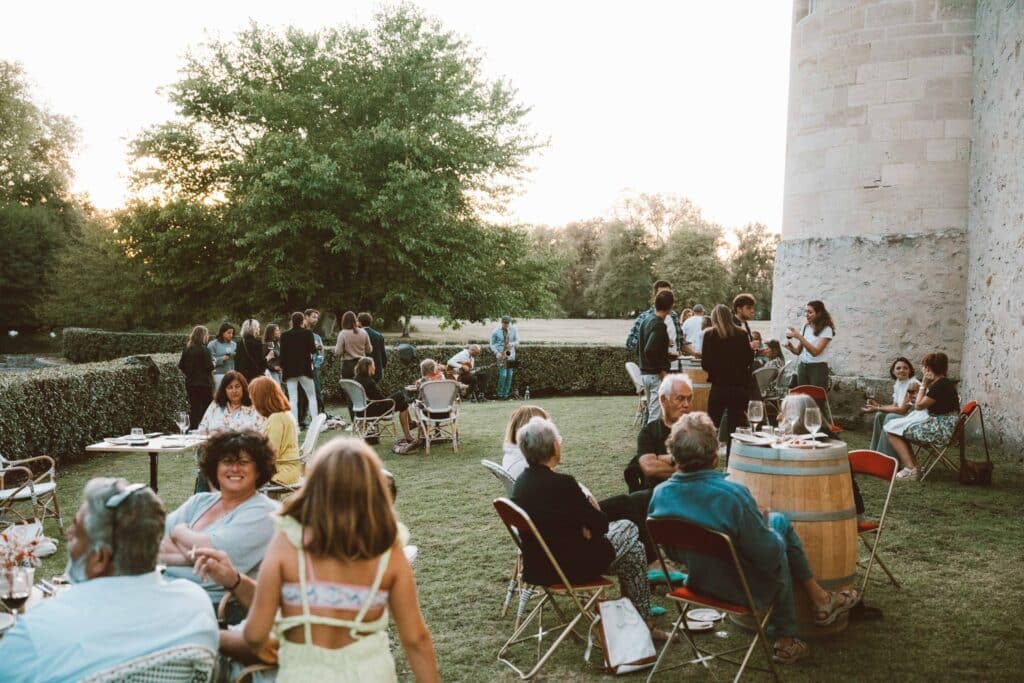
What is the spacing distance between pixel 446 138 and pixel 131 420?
12755 mm

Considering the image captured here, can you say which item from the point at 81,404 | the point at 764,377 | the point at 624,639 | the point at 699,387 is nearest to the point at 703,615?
the point at 624,639

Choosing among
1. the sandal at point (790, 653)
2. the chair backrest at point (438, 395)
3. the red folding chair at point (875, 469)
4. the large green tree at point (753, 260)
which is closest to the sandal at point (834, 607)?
the sandal at point (790, 653)

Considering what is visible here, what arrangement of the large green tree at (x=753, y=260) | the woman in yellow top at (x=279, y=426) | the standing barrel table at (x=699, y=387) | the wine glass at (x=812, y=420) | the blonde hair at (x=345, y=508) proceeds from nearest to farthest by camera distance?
the blonde hair at (x=345, y=508), the wine glass at (x=812, y=420), the woman in yellow top at (x=279, y=426), the standing barrel table at (x=699, y=387), the large green tree at (x=753, y=260)

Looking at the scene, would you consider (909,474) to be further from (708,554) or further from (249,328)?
(249,328)

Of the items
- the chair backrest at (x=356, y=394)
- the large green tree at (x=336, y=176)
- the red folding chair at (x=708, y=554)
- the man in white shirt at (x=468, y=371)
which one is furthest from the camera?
the large green tree at (x=336, y=176)

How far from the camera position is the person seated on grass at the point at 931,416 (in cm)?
766

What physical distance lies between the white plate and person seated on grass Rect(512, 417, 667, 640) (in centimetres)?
76

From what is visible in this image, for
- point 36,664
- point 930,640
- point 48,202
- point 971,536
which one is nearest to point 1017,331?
point 971,536

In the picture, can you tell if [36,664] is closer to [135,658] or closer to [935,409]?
[135,658]

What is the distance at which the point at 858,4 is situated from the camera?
1090cm

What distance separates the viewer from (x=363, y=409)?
10.6 meters

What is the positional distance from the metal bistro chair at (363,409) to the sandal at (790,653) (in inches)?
283

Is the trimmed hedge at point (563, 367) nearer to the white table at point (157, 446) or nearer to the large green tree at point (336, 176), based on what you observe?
the large green tree at point (336, 176)

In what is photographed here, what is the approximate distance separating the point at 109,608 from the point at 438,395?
7956 mm
